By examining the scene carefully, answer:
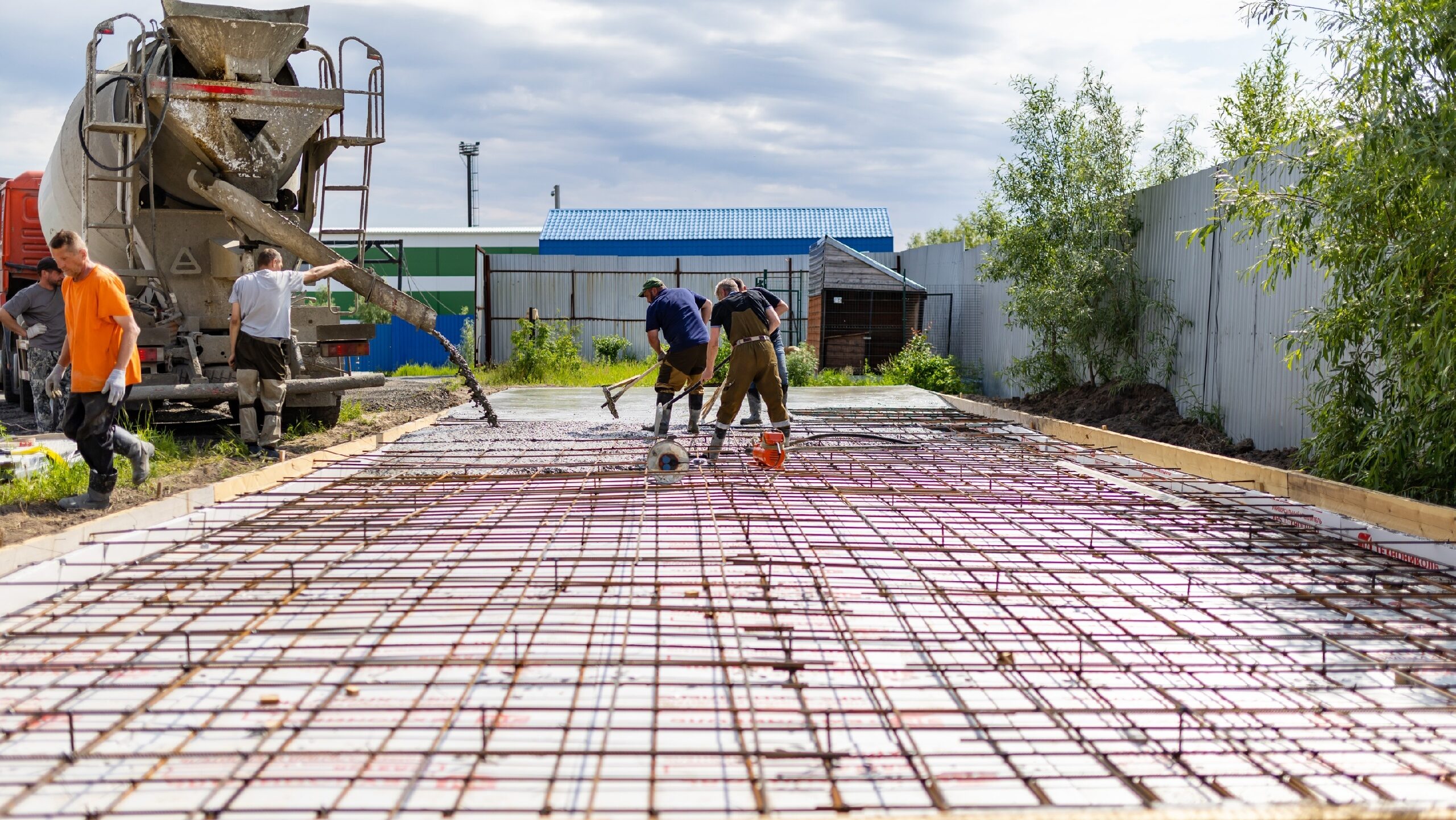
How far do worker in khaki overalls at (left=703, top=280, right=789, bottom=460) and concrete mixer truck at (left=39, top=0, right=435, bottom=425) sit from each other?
3.21m

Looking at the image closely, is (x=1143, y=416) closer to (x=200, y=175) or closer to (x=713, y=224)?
(x=200, y=175)

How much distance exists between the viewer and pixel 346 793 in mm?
2461

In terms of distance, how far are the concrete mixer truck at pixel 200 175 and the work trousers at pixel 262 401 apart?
70cm

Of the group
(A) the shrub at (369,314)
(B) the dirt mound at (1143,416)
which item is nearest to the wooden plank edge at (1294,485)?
(B) the dirt mound at (1143,416)

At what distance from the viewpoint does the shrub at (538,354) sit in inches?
680

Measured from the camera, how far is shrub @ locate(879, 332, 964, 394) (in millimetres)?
15648

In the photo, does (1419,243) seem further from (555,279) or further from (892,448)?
(555,279)

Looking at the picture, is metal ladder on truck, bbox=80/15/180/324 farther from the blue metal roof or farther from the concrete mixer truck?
the blue metal roof

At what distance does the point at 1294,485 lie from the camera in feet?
20.5

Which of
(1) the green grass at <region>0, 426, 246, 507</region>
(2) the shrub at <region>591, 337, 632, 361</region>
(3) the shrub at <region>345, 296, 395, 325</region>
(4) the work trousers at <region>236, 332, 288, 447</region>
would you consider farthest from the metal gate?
(3) the shrub at <region>345, 296, 395, 325</region>

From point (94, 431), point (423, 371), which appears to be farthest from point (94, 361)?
point (423, 371)

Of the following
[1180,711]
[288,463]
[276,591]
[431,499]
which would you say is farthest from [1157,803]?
[288,463]

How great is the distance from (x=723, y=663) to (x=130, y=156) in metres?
7.25

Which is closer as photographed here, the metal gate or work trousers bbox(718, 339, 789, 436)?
work trousers bbox(718, 339, 789, 436)
